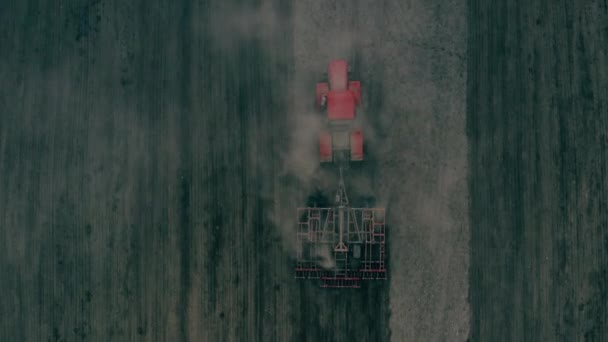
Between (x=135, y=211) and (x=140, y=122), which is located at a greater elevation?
(x=140, y=122)

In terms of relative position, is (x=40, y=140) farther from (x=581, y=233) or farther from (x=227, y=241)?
(x=581, y=233)

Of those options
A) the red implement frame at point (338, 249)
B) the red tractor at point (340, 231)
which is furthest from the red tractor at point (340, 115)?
the red implement frame at point (338, 249)

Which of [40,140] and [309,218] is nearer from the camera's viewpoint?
[309,218]

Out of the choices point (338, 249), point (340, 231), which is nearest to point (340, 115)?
point (340, 231)

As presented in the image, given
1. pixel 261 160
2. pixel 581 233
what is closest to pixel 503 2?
pixel 581 233

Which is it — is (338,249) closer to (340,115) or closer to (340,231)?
(340,231)

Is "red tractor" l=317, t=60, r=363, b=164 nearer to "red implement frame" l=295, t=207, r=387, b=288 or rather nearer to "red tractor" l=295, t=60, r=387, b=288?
"red tractor" l=295, t=60, r=387, b=288

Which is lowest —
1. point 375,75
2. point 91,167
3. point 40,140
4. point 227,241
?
point 227,241
